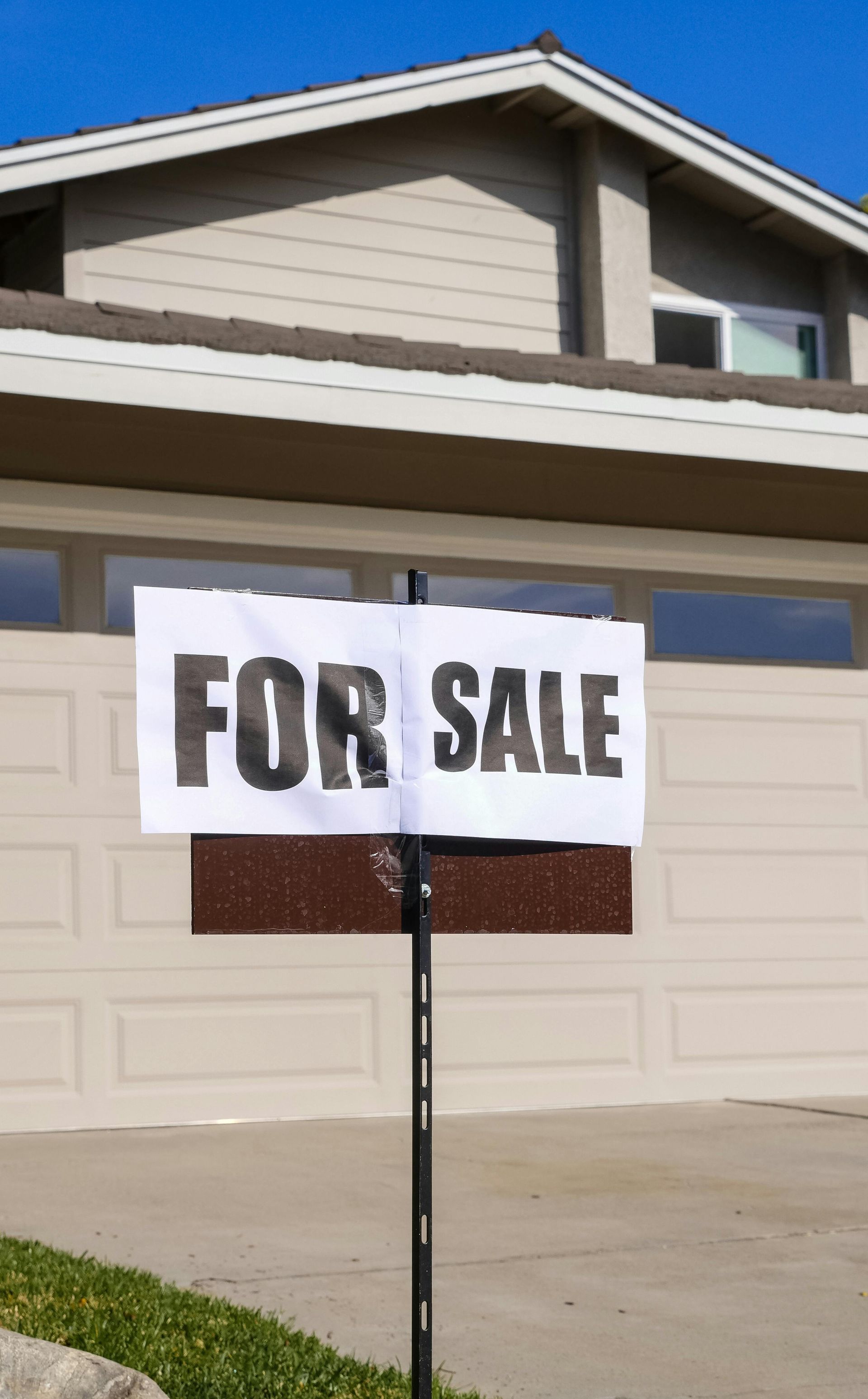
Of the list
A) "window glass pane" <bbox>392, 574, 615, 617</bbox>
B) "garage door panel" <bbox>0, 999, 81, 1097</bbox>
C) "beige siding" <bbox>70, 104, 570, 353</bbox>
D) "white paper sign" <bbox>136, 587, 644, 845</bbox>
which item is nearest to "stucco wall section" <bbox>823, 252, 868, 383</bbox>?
"beige siding" <bbox>70, 104, 570, 353</bbox>

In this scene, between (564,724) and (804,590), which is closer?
(564,724)

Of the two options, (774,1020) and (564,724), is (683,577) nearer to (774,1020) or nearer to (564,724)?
(774,1020)

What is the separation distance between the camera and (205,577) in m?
7.71

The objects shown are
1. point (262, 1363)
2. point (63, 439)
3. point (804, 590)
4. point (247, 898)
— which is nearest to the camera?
point (247, 898)

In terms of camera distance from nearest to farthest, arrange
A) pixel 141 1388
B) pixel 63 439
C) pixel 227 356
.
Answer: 1. pixel 141 1388
2. pixel 227 356
3. pixel 63 439

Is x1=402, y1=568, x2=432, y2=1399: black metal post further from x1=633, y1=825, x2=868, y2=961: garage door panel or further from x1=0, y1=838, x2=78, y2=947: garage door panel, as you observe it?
x1=633, y1=825, x2=868, y2=961: garage door panel

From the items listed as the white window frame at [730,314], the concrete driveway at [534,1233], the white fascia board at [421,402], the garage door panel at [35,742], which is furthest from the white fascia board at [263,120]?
the concrete driveway at [534,1233]

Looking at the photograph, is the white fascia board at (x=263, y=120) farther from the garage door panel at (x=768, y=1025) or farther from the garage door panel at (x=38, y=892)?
the garage door panel at (x=768, y=1025)

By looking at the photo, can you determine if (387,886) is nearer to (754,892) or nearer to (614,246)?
(754,892)

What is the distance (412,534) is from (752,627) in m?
2.00

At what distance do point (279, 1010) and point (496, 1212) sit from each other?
231cm

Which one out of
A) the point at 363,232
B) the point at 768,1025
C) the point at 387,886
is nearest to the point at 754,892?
the point at 768,1025

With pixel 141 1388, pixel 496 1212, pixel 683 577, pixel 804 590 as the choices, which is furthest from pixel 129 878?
pixel 141 1388

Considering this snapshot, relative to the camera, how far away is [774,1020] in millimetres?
8367
